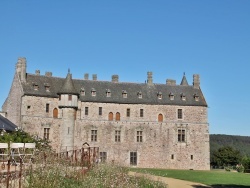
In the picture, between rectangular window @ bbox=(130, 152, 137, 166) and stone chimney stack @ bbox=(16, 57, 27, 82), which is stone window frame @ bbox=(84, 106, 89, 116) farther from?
stone chimney stack @ bbox=(16, 57, 27, 82)

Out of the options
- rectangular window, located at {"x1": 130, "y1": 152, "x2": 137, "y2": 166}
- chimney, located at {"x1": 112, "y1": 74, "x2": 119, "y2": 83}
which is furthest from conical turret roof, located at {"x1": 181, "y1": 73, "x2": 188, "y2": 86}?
rectangular window, located at {"x1": 130, "y1": 152, "x2": 137, "y2": 166}

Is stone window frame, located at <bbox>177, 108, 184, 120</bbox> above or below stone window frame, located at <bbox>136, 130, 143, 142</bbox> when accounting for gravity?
above

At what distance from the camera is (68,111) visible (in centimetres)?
4181

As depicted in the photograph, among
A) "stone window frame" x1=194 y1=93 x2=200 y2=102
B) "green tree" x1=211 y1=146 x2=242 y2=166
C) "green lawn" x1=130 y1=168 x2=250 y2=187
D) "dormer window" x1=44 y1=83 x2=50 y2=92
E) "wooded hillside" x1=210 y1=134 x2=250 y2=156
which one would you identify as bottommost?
"green lawn" x1=130 y1=168 x2=250 y2=187

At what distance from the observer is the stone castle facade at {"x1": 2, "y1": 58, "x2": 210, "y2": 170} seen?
41.7 m

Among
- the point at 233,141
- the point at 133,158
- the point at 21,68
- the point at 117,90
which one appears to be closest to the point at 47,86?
the point at 21,68

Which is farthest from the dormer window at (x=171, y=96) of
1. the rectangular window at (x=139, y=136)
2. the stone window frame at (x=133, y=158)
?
the stone window frame at (x=133, y=158)

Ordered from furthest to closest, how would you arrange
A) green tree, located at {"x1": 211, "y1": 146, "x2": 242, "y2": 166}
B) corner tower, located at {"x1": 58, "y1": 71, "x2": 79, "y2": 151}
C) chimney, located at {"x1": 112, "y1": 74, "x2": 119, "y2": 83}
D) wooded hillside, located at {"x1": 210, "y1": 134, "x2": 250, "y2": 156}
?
wooded hillside, located at {"x1": 210, "y1": 134, "x2": 250, "y2": 156} < green tree, located at {"x1": 211, "y1": 146, "x2": 242, "y2": 166} < chimney, located at {"x1": 112, "y1": 74, "x2": 119, "y2": 83} < corner tower, located at {"x1": 58, "y1": 71, "x2": 79, "y2": 151}

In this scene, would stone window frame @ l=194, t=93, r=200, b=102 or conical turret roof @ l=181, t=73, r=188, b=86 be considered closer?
stone window frame @ l=194, t=93, r=200, b=102

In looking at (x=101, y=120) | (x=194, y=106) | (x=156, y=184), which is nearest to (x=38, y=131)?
(x=101, y=120)

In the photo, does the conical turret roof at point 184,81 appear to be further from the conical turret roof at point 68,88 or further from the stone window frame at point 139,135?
the conical turret roof at point 68,88

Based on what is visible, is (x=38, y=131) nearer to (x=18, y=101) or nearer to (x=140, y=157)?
(x=18, y=101)

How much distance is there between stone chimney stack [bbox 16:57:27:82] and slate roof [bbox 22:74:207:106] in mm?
597

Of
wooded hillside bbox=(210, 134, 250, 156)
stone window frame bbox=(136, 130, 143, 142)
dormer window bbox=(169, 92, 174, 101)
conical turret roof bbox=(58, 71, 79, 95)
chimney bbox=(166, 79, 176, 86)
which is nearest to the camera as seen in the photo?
conical turret roof bbox=(58, 71, 79, 95)
